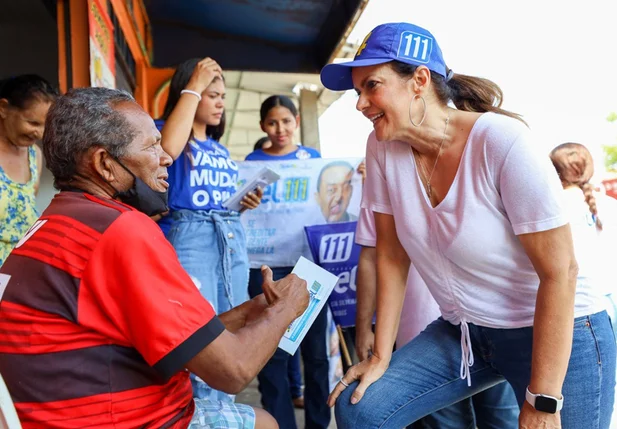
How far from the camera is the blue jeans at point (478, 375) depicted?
158 centimetres

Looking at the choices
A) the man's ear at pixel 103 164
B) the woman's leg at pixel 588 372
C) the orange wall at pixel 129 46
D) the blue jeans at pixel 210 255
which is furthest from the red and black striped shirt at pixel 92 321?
the orange wall at pixel 129 46

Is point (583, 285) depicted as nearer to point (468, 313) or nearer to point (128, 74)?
point (468, 313)

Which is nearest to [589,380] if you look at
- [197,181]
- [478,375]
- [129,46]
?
[478,375]

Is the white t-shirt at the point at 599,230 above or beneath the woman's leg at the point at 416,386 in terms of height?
above

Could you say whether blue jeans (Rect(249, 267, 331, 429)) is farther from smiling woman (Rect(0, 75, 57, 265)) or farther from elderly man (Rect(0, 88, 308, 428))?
elderly man (Rect(0, 88, 308, 428))

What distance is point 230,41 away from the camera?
6.78 metres

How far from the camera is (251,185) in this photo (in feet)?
8.95

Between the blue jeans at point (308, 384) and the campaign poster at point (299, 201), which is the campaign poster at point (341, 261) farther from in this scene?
the campaign poster at point (299, 201)

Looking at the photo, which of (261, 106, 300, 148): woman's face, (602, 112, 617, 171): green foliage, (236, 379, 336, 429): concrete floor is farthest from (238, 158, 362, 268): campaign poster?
(602, 112, 617, 171): green foliage

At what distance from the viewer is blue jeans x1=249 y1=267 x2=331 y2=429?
2957mm

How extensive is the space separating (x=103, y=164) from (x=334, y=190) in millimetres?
2237

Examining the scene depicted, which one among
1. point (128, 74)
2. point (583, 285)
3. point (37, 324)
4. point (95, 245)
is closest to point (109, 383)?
point (37, 324)

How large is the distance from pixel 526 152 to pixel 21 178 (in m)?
2.41

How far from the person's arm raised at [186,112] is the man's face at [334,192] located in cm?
103
